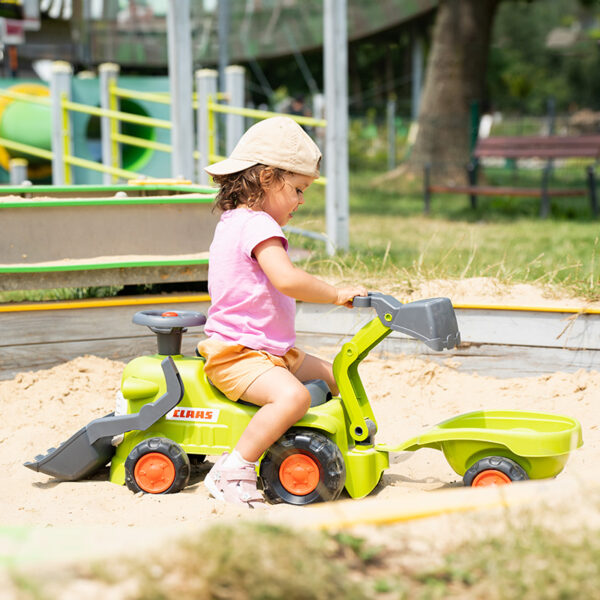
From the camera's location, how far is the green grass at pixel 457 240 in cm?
400

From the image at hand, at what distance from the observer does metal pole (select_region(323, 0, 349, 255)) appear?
4.88m

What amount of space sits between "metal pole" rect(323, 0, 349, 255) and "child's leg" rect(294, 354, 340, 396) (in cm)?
218

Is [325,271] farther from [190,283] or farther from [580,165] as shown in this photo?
[580,165]

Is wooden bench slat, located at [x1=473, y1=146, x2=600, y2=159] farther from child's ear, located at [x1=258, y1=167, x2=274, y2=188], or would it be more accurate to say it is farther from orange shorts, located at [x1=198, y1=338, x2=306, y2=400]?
orange shorts, located at [x1=198, y1=338, x2=306, y2=400]

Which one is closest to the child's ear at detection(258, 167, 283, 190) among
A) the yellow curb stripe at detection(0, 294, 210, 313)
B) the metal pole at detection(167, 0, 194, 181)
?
the yellow curb stripe at detection(0, 294, 210, 313)

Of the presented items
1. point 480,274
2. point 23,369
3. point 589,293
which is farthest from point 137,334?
point 589,293

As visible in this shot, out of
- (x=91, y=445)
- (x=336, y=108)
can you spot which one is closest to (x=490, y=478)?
(x=91, y=445)

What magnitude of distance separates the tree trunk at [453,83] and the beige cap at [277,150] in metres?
9.33

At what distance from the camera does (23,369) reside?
3.55m

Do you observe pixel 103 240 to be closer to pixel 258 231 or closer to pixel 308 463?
pixel 258 231

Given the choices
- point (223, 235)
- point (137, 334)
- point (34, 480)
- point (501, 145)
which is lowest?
point (34, 480)

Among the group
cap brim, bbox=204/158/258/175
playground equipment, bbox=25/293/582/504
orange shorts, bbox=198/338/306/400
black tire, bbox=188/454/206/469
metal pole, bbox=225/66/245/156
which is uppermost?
metal pole, bbox=225/66/245/156

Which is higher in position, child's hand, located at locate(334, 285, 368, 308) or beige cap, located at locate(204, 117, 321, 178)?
beige cap, located at locate(204, 117, 321, 178)

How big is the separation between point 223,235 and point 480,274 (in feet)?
6.00
